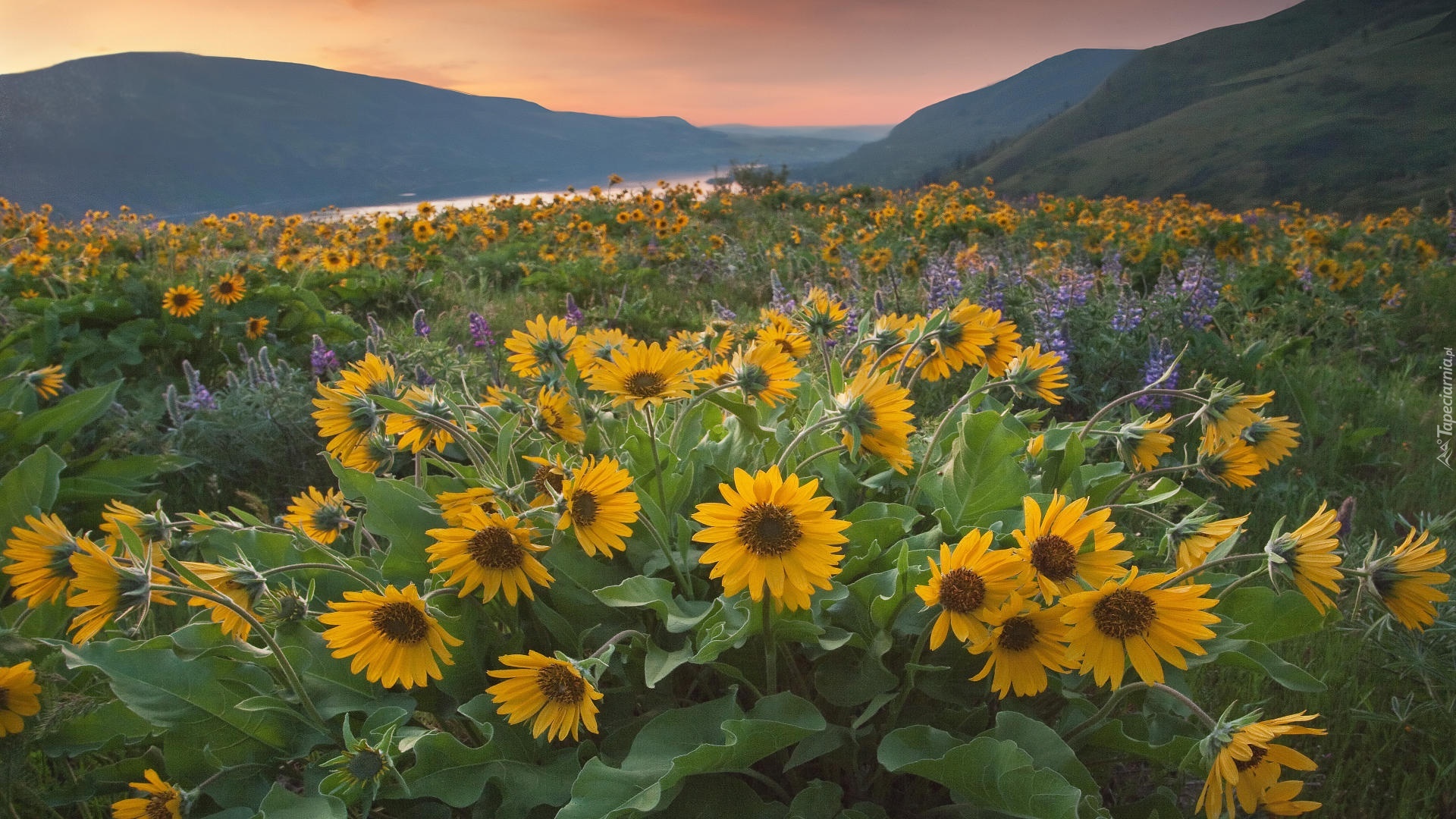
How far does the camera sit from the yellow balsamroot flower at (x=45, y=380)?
269 cm

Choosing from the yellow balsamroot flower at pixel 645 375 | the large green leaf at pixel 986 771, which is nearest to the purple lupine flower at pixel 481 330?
→ the yellow balsamroot flower at pixel 645 375

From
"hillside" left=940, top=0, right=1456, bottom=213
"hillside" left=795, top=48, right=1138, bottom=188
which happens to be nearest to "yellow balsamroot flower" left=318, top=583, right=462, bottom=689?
"hillside" left=940, top=0, right=1456, bottom=213

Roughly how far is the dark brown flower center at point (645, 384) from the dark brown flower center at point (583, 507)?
8.5 inches

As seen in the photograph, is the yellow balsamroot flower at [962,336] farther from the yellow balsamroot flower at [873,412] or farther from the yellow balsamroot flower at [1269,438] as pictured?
the yellow balsamroot flower at [1269,438]

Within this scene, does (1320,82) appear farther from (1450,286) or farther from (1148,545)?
(1148,545)

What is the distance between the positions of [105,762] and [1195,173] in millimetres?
30375

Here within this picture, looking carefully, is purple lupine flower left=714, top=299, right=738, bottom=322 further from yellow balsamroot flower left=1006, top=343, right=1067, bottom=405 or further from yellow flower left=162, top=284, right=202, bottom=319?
yellow flower left=162, top=284, right=202, bottom=319

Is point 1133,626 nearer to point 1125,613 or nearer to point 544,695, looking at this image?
point 1125,613

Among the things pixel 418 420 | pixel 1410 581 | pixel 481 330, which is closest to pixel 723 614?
pixel 418 420

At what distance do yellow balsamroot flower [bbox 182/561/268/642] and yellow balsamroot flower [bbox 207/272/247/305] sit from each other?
11.1 ft

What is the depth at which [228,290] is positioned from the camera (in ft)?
13.3

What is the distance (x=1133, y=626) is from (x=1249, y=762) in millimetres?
306

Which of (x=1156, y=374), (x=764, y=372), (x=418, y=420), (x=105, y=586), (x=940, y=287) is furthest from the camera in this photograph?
(x=940, y=287)

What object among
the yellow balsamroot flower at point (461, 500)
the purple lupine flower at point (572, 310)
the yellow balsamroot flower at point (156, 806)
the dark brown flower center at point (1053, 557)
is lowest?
the yellow balsamroot flower at point (156, 806)
